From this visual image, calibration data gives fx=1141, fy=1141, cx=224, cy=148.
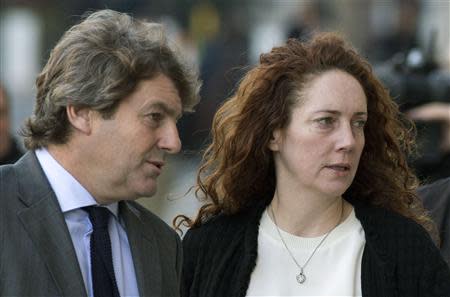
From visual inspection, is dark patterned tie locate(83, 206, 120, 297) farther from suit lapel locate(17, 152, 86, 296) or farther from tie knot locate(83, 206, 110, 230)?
suit lapel locate(17, 152, 86, 296)

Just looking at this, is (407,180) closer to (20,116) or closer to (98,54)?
(98,54)

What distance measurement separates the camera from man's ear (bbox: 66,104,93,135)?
12.6 feet

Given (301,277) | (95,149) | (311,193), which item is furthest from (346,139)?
(95,149)

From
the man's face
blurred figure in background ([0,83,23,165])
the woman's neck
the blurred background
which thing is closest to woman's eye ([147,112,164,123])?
the man's face

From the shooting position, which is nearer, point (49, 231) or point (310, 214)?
point (49, 231)

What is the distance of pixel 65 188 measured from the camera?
3811mm

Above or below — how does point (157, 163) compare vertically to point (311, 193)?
above

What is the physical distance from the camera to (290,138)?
15.3ft

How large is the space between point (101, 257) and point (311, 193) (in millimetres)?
1130

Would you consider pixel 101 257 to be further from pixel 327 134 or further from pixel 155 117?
pixel 327 134

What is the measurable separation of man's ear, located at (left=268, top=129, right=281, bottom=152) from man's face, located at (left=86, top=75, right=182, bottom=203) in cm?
88

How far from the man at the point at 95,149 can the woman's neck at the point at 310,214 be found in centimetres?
85

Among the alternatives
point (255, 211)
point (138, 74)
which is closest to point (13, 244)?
point (138, 74)

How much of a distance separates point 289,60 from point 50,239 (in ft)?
4.91
